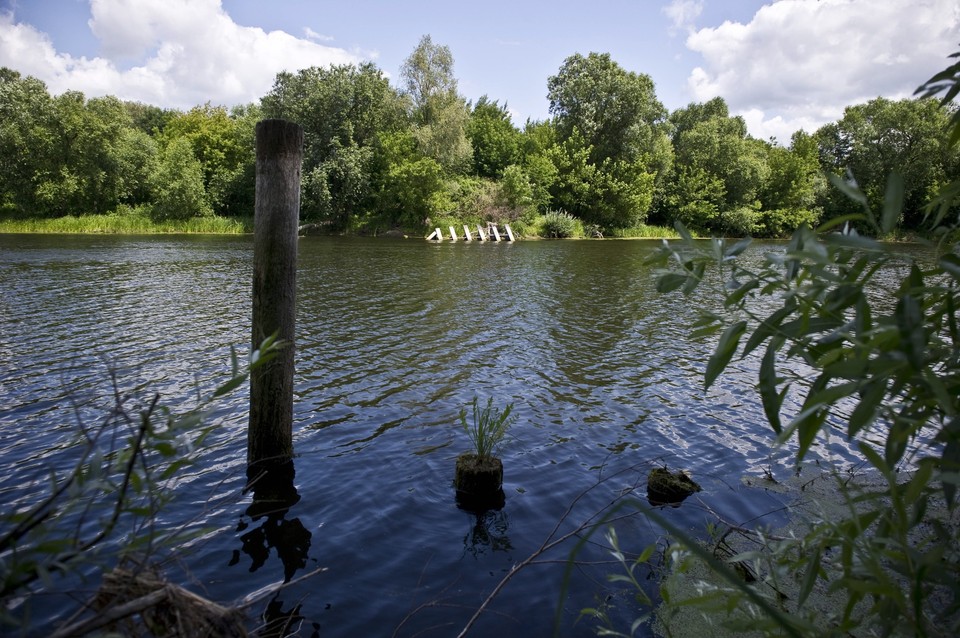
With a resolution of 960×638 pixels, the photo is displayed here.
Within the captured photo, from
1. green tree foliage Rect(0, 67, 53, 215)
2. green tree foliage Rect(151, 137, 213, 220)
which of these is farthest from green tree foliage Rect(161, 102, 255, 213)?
green tree foliage Rect(0, 67, 53, 215)

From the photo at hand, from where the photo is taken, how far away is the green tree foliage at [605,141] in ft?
168

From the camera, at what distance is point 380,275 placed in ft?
74.9

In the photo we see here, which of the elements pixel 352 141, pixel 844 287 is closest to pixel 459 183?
pixel 352 141

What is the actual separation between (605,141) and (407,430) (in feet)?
168

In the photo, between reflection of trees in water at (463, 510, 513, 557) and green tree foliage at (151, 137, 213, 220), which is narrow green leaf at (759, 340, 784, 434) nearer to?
reflection of trees in water at (463, 510, 513, 557)

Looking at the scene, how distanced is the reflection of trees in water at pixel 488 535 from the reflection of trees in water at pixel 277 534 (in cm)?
138

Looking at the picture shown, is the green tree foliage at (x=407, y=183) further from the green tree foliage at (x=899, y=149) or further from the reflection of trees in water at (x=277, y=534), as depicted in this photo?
the reflection of trees in water at (x=277, y=534)

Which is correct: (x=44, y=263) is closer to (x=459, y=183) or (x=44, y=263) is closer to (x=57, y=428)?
(x=57, y=428)

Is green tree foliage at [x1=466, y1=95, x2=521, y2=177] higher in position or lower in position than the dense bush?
higher

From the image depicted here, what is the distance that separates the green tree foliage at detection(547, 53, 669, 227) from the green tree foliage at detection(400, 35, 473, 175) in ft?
29.1

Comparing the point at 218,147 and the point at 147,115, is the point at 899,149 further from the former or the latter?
the point at 147,115

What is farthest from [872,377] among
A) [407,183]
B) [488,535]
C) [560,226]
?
[407,183]

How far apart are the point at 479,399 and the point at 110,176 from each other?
53035 mm

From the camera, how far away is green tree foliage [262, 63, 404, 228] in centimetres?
4884
